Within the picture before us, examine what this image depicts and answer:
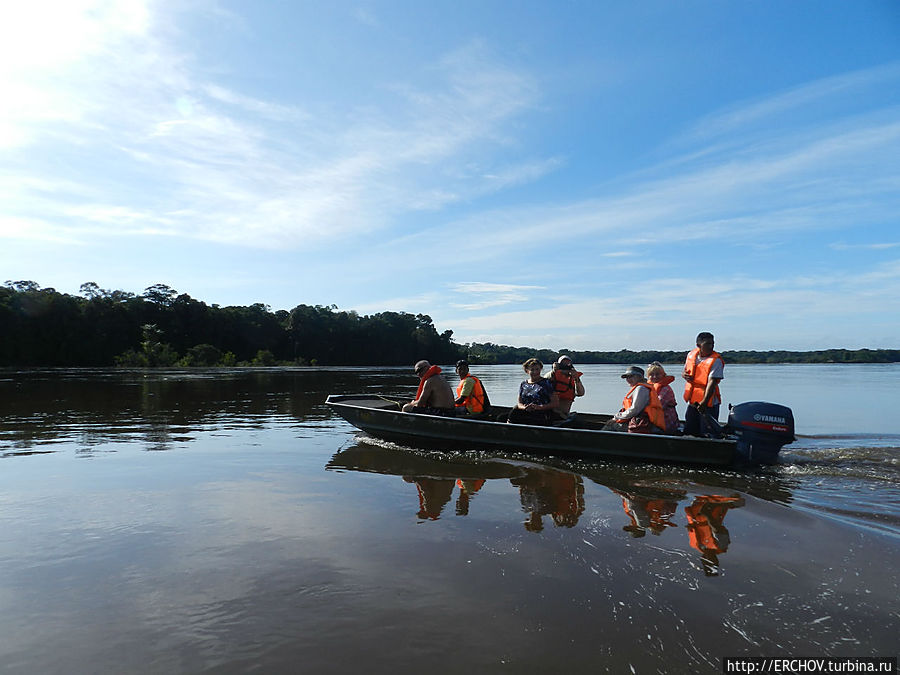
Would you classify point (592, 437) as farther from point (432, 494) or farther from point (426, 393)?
point (426, 393)

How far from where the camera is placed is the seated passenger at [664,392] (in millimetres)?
8773

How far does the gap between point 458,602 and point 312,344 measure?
314 feet

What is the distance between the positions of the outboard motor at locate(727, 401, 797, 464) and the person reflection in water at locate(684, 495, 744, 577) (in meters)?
1.76

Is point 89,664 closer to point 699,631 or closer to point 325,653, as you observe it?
point 325,653

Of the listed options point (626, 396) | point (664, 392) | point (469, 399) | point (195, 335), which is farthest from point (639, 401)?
point (195, 335)

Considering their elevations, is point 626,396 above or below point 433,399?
above

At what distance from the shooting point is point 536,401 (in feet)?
32.7

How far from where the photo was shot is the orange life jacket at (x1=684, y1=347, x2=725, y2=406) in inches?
341

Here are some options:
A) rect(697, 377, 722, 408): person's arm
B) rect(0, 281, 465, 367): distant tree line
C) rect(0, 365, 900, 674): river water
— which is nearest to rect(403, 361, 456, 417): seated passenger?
rect(0, 365, 900, 674): river water

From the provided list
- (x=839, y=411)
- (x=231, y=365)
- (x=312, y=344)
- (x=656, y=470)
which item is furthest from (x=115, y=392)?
(x=312, y=344)

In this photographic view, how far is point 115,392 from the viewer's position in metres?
23.6

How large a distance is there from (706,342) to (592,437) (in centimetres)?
250

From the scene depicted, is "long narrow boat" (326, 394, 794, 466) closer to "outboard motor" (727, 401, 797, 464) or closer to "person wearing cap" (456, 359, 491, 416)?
"outboard motor" (727, 401, 797, 464)

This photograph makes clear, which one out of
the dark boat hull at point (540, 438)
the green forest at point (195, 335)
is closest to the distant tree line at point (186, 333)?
the green forest at point (195, 335)
